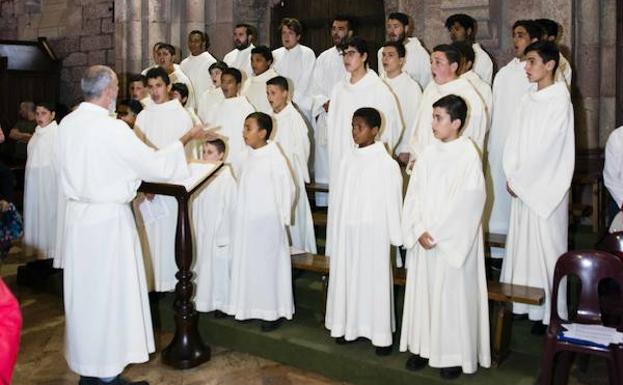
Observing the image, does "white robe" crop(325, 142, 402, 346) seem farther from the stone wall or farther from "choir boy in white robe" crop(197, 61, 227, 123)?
the stone wall

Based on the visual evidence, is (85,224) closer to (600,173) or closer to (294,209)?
(294,209)

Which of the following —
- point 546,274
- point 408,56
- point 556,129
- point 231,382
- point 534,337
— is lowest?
point 231,382

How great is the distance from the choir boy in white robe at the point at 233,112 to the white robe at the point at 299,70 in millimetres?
922

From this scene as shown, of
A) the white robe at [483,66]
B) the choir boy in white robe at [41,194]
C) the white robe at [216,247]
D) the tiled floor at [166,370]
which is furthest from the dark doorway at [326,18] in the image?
the tiled floor at [166,370]

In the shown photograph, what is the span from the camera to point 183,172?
416cm

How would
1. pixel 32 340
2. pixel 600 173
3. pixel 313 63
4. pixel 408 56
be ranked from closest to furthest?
1. pixel 32 340
2. pixel 600 173
3. pixel 408 56
4. pixel 313 63

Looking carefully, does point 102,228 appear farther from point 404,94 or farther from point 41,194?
point 41,194

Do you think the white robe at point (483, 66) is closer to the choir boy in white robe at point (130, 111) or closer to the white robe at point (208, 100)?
the white robe at point (208, 100)

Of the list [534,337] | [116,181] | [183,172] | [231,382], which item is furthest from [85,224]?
[534,337]

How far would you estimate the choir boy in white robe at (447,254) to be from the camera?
4074mm

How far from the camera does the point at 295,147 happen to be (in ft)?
20.6

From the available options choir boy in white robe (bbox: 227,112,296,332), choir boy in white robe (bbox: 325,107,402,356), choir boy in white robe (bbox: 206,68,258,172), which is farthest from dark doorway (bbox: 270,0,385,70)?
choir boy in white robe (bbox: 325,107,402,356)

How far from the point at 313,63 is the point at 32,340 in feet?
12.3

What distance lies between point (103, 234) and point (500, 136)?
329 centimetres
